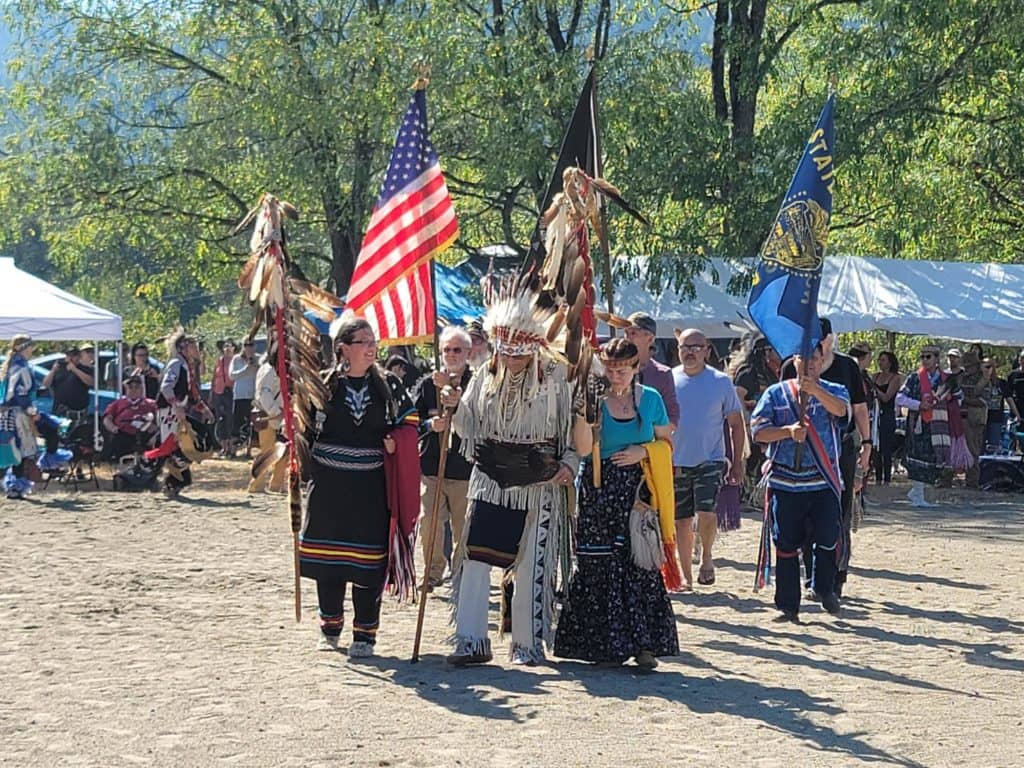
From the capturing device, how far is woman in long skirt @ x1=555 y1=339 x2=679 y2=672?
8188 millimetres

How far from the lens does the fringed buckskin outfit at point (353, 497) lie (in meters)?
8.49

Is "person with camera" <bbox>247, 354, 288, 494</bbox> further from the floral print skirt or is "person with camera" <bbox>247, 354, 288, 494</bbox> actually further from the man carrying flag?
the man carrying flag

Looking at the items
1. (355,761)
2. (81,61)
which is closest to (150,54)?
(81,61)

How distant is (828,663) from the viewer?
855 centimetres

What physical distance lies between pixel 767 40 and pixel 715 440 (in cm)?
1164

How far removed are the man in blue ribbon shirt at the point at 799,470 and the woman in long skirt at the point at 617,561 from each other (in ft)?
4.35

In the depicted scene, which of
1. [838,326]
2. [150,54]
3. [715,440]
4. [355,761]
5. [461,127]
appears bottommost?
[355,761]

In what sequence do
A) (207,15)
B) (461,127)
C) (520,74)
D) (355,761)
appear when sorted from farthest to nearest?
(207,15) → (461,127) → (520,74) → (355,761)

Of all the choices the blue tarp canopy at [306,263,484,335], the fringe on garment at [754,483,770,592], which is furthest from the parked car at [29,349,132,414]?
the fringe on garment at [754,483,770,592]

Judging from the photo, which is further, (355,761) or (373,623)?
(373,623)

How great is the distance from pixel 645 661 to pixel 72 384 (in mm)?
13922

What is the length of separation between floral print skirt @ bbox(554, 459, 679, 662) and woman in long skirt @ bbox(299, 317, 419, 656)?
1002mm

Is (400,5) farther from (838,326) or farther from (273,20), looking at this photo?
(838,326)

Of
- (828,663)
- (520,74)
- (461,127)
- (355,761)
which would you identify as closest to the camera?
(355,761)
